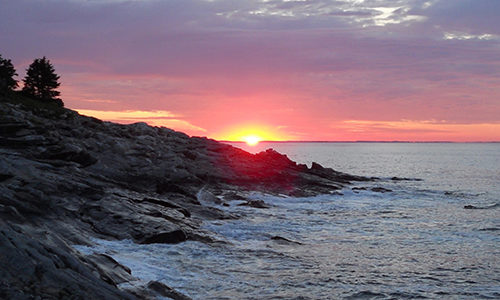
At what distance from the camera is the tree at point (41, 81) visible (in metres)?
72.3

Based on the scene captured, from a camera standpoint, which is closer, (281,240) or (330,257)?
(330,257)

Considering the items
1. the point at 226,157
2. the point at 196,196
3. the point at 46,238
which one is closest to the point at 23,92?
the point at 226,157

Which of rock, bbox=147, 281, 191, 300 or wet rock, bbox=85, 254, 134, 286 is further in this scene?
wet rock, bbox=85, 254, 134, 286

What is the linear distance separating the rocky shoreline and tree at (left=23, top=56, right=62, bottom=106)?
10.9 metres

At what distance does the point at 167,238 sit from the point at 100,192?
24.9ft

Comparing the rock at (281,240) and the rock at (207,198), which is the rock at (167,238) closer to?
the rock at (281,240)

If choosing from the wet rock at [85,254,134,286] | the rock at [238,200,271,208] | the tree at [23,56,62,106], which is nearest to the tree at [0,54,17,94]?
the tree at [23,56,62,106]

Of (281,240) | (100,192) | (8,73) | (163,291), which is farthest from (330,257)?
(8,73)

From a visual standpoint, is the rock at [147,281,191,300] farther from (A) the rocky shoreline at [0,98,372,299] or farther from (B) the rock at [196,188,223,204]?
(B) the rock at [196,188,223,204]

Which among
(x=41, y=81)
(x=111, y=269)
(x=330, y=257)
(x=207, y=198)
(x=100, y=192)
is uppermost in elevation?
(x=41, y=81)

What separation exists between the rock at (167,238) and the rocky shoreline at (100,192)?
0.20 feet

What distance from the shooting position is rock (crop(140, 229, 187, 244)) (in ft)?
85.0

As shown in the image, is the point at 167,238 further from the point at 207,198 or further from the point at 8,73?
the point at 8,73

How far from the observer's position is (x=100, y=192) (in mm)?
31531
